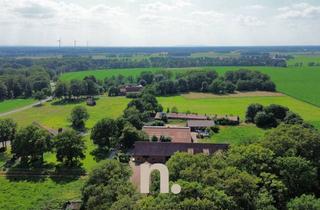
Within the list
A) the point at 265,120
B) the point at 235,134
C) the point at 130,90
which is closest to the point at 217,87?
the point at 130,90

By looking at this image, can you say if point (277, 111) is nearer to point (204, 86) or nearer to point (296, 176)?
point (296, 176)

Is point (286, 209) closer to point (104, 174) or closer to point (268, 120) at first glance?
point (104, 174)

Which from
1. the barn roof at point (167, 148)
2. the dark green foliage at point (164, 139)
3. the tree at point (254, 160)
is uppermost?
the tree at point (254, 160)

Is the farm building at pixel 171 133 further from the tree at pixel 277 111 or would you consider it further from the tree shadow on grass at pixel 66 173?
the tree at pixel 277 111

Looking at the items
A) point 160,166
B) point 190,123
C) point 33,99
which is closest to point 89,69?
point 33,99

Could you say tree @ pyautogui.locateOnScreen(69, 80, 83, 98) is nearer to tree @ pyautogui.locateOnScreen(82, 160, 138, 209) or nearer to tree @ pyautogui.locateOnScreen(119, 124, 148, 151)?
tree @ pyautogui.locateOnScreen(119, 124, 148, 151)

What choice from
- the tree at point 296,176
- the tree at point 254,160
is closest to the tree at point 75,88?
the tree at point 254,160
